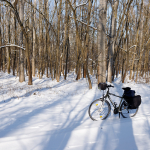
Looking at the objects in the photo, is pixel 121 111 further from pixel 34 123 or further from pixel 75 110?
pixel 34 123

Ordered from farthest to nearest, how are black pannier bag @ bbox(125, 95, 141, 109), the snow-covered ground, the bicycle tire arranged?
the bicycle tire < black pannier bag @ bbox(125, 95, 141, 109) < the snow-covered ground

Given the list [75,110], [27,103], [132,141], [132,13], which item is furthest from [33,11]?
[132,141]

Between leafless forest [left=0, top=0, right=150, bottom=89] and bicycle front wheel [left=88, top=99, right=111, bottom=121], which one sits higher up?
leafless forest [left=0, top=0, right=150, bottom=89]

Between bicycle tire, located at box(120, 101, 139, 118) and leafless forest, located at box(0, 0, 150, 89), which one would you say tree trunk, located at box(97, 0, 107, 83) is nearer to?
leafless forest, located at box(0, 0, 150, 89)

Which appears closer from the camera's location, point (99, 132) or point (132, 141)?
point (132, 141)

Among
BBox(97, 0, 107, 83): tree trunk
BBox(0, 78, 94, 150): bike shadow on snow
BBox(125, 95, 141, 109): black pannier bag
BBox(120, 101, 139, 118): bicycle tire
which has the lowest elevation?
BBox(0, 78, 94, 150): bike shadow on snow

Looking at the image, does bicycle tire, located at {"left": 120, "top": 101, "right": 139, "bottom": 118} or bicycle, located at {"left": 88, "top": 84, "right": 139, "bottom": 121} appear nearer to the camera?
bicycle, located at {"left": 88, "top": 84, "right": 139, "bottom": 121}

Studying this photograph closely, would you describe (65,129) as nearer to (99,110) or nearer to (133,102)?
(99,110)

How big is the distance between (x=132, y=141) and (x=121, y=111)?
150cm

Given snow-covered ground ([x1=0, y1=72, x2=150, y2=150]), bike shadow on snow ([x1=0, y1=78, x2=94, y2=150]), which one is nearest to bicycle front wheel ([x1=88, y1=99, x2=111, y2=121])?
snow-covered ground ([x1=0, y1=72, x2=150, y2=150])

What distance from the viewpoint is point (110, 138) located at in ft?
10.2

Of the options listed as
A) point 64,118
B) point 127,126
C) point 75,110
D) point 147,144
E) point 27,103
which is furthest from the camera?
point 27,103

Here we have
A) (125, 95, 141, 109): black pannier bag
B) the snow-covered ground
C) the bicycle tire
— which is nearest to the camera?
the snow-covered ground

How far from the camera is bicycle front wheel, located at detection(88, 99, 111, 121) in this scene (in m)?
4.31
